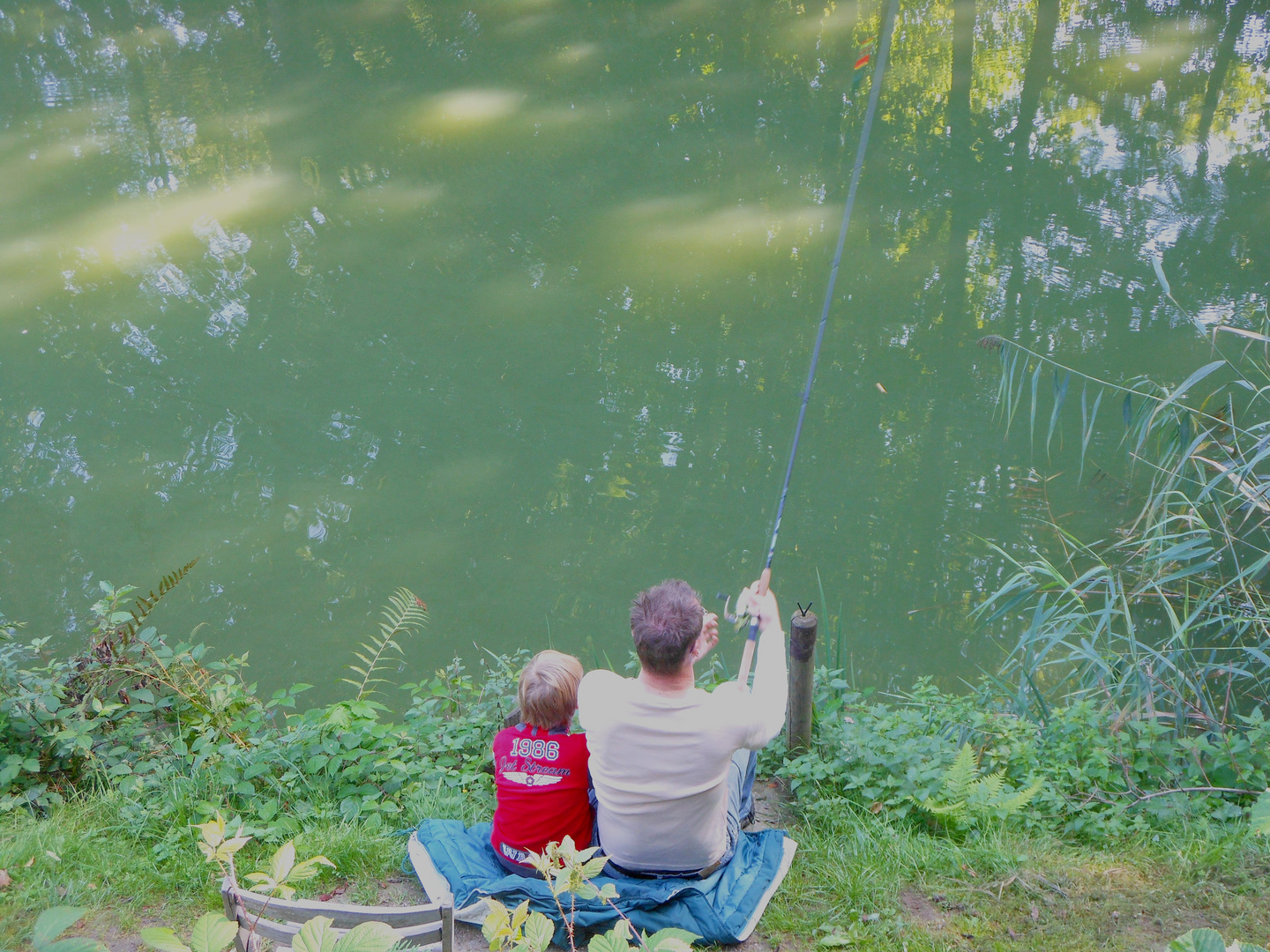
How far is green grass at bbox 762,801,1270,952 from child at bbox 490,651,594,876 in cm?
43

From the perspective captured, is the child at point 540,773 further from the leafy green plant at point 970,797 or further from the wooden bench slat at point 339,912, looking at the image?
the leafy green plant at point 970,797

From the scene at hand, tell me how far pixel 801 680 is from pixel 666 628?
0.60 m

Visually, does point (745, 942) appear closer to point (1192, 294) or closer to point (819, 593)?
point (819, 593)

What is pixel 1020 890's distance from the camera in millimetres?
1882

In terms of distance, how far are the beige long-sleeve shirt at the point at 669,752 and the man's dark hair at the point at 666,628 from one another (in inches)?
3.0

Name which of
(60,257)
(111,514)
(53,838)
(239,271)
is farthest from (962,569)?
(60,257)

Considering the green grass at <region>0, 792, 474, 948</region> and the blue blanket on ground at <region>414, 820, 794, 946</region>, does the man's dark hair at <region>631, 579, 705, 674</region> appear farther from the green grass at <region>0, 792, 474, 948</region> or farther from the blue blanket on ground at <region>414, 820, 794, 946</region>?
the green grass at <region>0, 792, 474, 948</region>

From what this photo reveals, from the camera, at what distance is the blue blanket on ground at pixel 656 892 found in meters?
1.82

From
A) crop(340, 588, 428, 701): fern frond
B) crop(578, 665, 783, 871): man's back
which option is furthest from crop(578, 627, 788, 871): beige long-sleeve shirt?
crop(340, 588, 428, 701): fern frond

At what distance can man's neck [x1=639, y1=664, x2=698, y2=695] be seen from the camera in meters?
1.77

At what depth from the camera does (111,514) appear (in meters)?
3.68

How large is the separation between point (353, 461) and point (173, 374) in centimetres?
106

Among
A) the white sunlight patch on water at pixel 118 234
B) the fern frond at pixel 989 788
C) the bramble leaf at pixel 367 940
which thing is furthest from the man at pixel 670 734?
the white sunlight patch on water at pixel 118 234

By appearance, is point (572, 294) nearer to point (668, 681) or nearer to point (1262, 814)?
point (668, 681)
